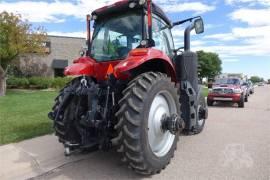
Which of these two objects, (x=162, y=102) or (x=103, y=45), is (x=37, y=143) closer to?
(x=103, y=45)

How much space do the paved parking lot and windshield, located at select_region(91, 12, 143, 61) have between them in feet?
6.15

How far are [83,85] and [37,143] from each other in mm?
2407

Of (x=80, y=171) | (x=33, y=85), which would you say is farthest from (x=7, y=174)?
(x=33, y=85)

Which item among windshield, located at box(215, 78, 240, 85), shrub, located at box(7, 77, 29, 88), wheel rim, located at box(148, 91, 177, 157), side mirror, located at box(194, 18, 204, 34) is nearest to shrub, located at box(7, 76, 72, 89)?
shrub, located at box(7, 77, 29, 88)

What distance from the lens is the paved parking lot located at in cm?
506

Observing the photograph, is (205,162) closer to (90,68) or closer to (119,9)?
(90,68)

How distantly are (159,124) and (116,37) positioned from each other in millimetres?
1738

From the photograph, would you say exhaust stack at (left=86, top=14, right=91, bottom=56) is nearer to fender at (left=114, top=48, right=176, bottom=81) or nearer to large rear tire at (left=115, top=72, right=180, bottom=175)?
fender at (left=114, top=48, right=176, bottom=81)

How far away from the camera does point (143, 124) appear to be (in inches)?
181

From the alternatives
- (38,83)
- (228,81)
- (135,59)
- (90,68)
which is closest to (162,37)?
(90,68)

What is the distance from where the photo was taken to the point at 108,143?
16.6 ft

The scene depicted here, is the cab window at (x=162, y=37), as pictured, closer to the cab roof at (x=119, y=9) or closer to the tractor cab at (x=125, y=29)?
the tractor cab at (x=125, y=29)

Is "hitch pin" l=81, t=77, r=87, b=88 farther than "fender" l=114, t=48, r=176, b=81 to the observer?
Yes

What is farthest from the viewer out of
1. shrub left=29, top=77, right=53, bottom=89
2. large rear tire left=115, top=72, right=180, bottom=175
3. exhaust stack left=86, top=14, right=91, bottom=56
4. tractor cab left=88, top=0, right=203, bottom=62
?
shrub left=29, top=77, right=53, bottom=89
